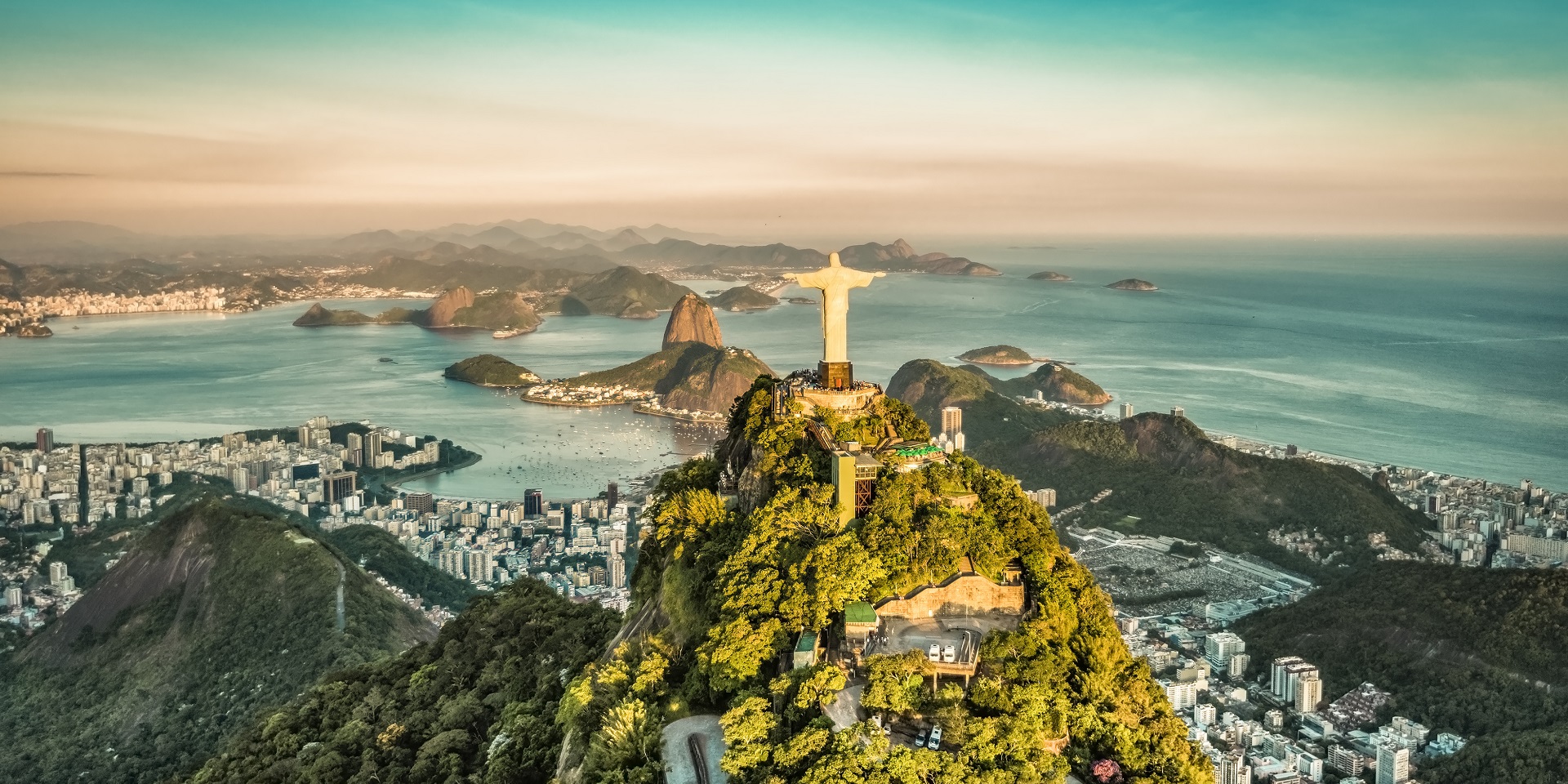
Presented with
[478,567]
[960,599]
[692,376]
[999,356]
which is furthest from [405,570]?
[999,356]

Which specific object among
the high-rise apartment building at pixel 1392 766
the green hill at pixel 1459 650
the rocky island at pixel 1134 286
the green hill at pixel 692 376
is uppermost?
the rocky island at pixel 1134 286

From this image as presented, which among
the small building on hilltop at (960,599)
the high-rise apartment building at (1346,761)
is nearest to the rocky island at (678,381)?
the high-rise apartment building at (1346,761)

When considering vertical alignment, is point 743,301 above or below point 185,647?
above

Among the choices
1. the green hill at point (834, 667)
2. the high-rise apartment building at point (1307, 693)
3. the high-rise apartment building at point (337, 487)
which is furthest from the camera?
the high-rise apartment building at point (337, 487)

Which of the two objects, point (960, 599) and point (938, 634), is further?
point (960, 599)

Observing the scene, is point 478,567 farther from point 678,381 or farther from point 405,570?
point 678,381

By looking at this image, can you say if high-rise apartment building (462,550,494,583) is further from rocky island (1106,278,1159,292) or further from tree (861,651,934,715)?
rocky island (1106,278,1159,292)

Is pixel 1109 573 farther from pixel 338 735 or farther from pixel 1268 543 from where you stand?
pixel 338 735

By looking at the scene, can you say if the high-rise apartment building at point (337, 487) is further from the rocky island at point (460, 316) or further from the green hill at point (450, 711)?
the rocky island at point (460, 316)
